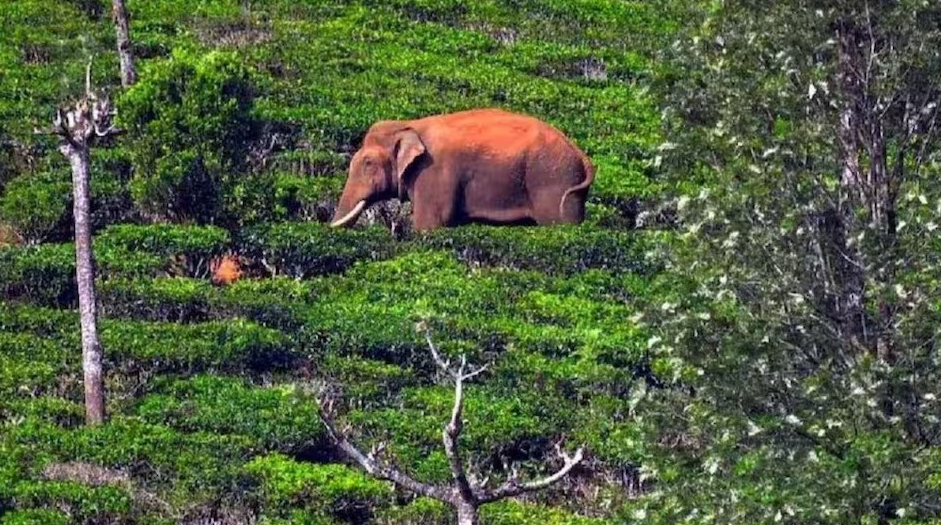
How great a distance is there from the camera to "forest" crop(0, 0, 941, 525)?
72.7 feet

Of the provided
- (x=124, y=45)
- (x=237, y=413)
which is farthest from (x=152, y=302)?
(x=124, y=45)

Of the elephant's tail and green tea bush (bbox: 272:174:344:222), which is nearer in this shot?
the elephant's tail

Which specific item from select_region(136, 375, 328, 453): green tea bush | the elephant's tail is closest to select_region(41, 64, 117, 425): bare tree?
select_region(136, 375, 328, 453): green tea bush

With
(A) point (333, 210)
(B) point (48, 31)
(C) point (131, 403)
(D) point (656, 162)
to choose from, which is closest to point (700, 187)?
(D) point (656, 162)

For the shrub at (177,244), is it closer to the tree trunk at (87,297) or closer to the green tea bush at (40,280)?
the green tea bush at (40,280)

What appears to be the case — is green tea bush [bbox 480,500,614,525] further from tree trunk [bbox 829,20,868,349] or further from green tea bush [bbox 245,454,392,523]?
tree trunk [bbox 829,20,868,349]

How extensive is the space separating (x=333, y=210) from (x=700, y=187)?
1901cm

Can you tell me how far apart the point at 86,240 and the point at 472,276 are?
7691mm

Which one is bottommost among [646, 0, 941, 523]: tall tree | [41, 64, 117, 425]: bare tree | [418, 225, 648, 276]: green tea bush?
[418, 225, 648, 276]: green tea bush

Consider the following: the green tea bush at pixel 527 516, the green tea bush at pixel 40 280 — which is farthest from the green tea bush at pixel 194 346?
the green tea bush at pixel 527 516

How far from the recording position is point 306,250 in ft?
126

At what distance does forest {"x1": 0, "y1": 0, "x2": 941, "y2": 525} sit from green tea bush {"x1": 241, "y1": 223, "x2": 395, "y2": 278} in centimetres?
5

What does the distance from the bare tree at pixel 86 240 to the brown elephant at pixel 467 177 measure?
26.9 feet

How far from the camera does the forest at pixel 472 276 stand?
72.7ft
